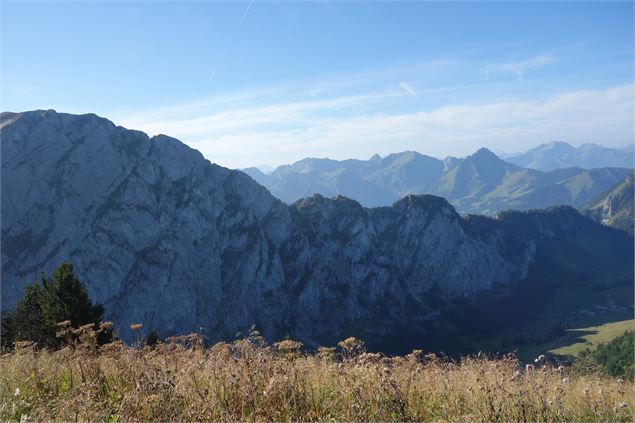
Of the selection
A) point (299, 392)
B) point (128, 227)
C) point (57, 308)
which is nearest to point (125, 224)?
point (128, 227)

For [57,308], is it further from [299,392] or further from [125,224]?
[125,224]

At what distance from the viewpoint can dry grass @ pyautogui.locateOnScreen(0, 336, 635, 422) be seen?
6.36 metres

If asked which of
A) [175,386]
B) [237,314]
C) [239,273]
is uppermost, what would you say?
[175,386]

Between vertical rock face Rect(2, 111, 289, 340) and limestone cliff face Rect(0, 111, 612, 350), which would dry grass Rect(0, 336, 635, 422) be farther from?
vertical rock face Rect(2, 111, 289, 340)

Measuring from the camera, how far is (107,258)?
157000 mm

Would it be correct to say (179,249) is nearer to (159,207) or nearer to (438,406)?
(159,207)

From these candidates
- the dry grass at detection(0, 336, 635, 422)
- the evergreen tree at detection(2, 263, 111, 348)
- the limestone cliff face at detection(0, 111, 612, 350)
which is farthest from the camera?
the limestone cliff face at detection(0, 111, 612, 350)

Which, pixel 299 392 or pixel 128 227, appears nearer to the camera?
pixel 299 392

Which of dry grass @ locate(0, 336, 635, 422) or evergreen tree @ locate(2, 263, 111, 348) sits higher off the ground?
dry grass @ locate(0, 336, 635, 422)

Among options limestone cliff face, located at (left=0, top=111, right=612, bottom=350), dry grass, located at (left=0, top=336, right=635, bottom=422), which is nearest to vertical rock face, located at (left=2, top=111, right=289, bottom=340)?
limestone cliff face, located at (left=0, top=111, right=612, bottom=350)

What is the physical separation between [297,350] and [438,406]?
9.15 ft

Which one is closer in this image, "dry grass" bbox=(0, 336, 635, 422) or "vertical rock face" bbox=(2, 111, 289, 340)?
"dry grass" bbox=(0, 336, 635, 422)

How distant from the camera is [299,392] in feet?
21.9

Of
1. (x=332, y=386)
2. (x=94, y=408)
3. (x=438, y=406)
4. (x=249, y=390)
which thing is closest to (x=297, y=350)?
(x=332, y=386)
